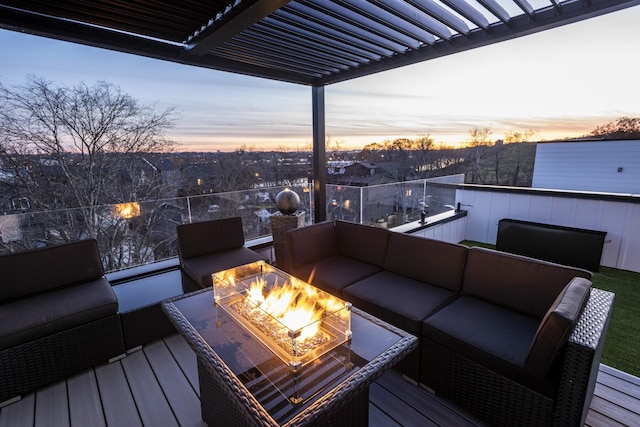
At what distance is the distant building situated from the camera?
488 centimetres

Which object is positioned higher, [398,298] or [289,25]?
[289,25]

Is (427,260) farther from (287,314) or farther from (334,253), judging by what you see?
(287,314)

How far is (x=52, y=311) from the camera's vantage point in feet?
6.65

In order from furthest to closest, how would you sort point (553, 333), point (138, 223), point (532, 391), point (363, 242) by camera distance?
point (138, 223), point (363, 242), point (532, 391), point (553, 333)

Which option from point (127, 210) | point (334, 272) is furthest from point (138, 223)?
point (334, 272)

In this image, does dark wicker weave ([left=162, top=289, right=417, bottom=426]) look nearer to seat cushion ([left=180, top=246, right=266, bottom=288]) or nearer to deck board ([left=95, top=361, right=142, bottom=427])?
deck board ([left=95, top=361, right=142, bottom=427])

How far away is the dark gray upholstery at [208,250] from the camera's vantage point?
2.80 meters

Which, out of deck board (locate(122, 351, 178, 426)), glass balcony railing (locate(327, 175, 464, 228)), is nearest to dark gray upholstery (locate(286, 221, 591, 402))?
deck board (locate(122, 351, 178, 426))

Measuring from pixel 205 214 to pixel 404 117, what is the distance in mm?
4638

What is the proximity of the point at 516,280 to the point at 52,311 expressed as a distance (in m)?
3.29

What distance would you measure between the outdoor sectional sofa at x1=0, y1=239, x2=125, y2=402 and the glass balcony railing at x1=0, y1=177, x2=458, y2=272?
4.16ft

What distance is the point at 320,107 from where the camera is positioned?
A: 4.29m

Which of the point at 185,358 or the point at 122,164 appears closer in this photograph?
the point at 185,358

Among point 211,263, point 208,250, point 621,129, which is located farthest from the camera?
point 621,129
